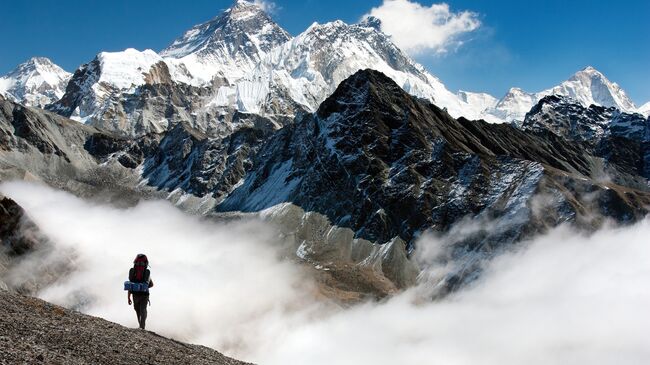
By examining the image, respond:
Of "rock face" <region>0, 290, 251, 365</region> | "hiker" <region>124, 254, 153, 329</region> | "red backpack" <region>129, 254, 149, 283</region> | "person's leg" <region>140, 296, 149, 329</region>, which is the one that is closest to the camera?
"rock face" <region>0, 290, 251, 365</region>

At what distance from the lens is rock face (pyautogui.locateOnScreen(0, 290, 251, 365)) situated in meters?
A: 29.8

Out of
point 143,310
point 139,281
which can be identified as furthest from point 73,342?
point 143,310

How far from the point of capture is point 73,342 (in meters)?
32.2

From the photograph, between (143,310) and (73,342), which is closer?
(73,342)

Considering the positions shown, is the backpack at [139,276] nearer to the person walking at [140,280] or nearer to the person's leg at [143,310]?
the person walking at [140,280]

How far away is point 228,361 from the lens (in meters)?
38.3

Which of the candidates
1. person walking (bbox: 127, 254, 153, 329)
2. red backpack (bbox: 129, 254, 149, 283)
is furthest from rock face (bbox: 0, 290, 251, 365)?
red backpack (bbox: 129, 254, 149, 283)

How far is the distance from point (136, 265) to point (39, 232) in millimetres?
158938

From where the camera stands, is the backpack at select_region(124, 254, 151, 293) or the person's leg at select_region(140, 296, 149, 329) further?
the person's leg at select_region(140, 296, 149, 329)

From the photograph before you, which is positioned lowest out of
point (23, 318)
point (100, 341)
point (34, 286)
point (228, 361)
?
point (228, 361)

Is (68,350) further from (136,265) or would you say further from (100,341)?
(136,265)

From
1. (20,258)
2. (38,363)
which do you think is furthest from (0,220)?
(38,363)

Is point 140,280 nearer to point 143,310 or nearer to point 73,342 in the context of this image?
point 143,310

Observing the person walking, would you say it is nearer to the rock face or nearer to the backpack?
the backpack
